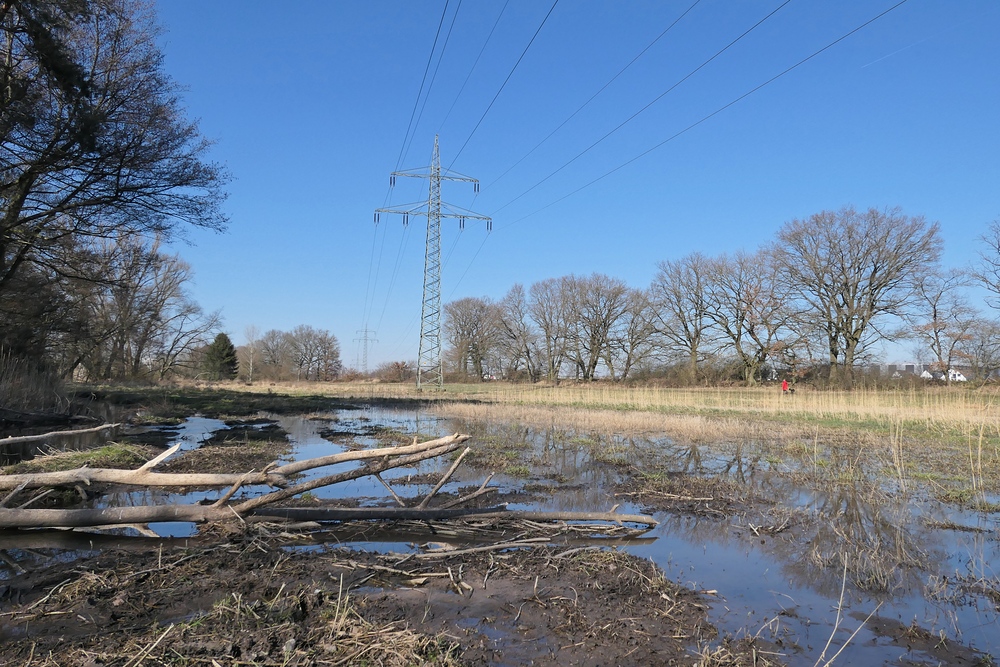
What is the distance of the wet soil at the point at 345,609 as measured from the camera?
348 centimetres

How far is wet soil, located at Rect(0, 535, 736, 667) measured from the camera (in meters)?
3.48

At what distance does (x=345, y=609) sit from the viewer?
3.93 metres

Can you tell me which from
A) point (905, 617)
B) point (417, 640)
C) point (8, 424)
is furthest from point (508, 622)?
point (8, 424)

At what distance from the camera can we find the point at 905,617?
15.0 feet

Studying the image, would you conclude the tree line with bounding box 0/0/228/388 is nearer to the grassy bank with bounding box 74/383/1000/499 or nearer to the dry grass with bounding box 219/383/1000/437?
the grassy bank with bounding box 74/383/1000/499

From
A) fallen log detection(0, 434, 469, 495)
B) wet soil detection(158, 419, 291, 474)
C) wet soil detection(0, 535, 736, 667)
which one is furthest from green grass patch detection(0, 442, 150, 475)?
wet soil detection(0, 535, 736, 667)

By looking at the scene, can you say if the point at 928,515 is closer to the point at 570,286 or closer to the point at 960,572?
the point at 960,572

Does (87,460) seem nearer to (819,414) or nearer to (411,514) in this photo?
(411,514)

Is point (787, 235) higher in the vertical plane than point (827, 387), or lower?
higher

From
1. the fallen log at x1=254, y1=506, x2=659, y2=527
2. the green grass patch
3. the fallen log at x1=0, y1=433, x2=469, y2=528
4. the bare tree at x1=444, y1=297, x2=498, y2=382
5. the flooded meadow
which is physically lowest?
the flooded meadow

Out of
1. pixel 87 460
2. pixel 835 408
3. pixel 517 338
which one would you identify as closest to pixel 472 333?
pixel 517 338

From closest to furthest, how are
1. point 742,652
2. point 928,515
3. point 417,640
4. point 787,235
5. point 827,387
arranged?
point 417,640
point 742,652
point 928,515
point 827,387
point 787,235

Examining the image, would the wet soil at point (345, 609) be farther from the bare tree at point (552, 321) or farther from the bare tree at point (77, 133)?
the bare tree at point (552, 321)

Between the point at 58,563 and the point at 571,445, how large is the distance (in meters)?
10.4
